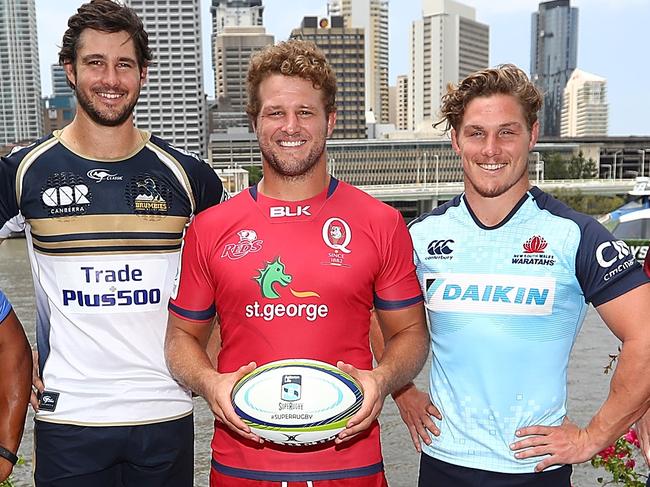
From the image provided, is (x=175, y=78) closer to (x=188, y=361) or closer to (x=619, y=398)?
(x=188, y=361)

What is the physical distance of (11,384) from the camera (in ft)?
9.11

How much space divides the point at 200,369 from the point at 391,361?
717mm

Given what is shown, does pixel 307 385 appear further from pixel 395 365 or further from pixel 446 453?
pixel 446 453

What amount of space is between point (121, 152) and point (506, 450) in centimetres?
204

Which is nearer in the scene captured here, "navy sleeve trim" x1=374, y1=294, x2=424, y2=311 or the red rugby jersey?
the red rugby jersey

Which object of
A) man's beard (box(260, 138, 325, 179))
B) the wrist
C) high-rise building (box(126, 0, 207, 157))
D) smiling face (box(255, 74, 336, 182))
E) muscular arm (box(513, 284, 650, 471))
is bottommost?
the wrist

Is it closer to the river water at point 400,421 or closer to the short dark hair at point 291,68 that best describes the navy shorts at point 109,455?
the short dark hair at point 291,68

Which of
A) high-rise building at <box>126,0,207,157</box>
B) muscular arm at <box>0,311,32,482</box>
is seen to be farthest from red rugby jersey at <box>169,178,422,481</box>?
high-rise building at <box>126,0,207,157</box>

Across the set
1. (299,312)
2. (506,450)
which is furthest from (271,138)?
(506,450)

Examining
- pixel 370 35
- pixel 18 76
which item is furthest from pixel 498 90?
pixel 370 35

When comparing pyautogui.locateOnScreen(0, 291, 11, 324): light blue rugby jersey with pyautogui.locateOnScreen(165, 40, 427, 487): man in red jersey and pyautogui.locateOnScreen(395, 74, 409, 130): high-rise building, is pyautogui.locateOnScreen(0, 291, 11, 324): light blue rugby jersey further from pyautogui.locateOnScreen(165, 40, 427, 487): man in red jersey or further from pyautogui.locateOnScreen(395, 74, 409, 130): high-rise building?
pyautogui.locateOnScreen(395, 74, 409, 130): high-rise building

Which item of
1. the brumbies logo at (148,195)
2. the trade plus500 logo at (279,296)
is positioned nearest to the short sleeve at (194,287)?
the trade plus500 logo at (279,296)

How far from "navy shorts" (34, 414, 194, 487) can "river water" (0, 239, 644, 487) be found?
2.47m

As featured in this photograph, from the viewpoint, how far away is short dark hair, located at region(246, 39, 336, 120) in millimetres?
2887
